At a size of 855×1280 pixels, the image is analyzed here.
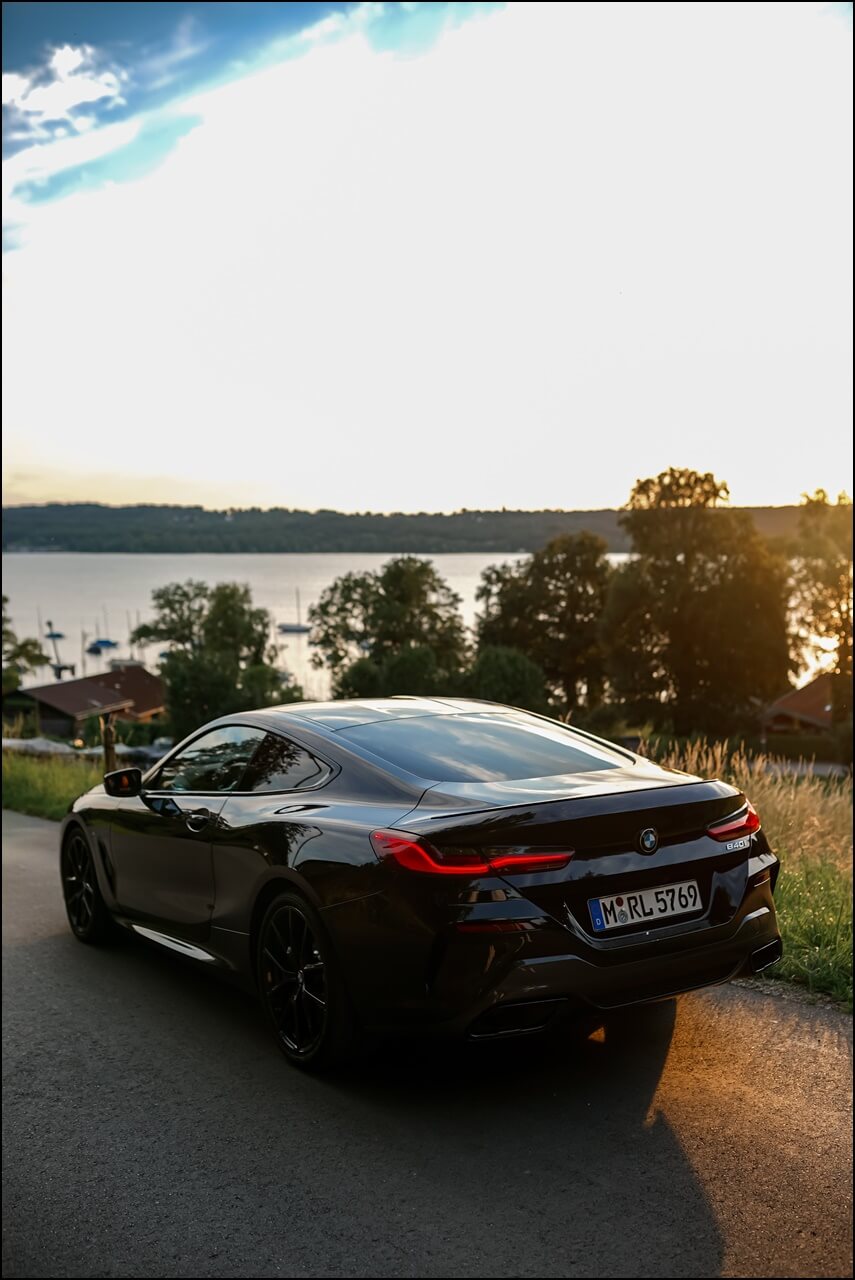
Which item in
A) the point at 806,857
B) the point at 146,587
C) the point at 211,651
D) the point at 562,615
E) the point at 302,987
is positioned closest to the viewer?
the point at 302,987

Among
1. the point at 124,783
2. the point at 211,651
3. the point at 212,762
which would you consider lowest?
the point at 211,651

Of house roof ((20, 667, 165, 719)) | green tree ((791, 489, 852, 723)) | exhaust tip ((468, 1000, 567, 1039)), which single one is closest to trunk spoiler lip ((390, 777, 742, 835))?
exhaust tip ((468, 1000, 567, 1039))

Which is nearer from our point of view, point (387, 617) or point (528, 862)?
point (528, 862)

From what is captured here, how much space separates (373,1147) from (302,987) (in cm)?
71

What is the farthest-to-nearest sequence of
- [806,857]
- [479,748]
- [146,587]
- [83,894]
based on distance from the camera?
1. [146,587]
2. [806,857]
3. [83,894]
4. [479,748]

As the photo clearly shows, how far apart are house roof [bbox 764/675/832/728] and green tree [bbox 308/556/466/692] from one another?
19519 millimetres

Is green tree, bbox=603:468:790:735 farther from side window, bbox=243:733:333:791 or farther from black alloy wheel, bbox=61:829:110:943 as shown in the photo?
side window, bbox=243:733:333:791

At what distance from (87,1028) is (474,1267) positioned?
2.83 meters

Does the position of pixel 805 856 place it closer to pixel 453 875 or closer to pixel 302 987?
pixel 302 987

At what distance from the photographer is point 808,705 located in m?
69.8

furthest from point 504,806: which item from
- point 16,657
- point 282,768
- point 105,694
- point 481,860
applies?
point 16,657

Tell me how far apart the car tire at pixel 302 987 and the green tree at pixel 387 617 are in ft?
192

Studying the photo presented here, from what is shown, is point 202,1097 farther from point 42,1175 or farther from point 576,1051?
point 576,1051

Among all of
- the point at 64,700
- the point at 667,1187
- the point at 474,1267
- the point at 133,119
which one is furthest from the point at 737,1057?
the point at 64,700
